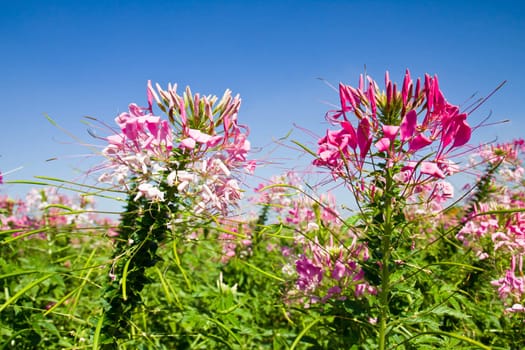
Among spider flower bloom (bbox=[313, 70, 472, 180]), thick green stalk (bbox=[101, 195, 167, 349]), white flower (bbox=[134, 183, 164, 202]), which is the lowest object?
thick green stalk (bbox=[101, 195, 167, 349])

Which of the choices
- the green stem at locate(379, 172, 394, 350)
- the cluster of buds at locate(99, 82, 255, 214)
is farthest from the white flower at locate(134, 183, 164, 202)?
the green stem at locate(379, 172, 394, 350)

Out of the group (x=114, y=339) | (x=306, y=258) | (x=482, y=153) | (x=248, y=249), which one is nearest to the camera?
(x=114, y=339)

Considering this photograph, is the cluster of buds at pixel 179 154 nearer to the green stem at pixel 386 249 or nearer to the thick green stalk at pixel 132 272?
the thick green stalk at pixel 132 272

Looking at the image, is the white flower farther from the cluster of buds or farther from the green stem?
the green stem

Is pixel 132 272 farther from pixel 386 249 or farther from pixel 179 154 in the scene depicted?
pixel 386 249

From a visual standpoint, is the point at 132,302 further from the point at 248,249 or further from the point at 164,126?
the point at 248,249

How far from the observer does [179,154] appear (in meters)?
1.63

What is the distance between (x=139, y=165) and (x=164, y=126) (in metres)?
0.19

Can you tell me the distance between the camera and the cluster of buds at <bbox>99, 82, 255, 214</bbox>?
1525mm

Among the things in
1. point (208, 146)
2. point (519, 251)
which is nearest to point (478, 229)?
point (519, 251)

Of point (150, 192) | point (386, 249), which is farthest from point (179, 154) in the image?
point (386, 249)

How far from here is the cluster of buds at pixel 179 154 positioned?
5.00 feet

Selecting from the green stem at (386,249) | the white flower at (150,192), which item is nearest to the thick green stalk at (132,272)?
the white flower at (150,192)

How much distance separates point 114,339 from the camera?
5.04ft
